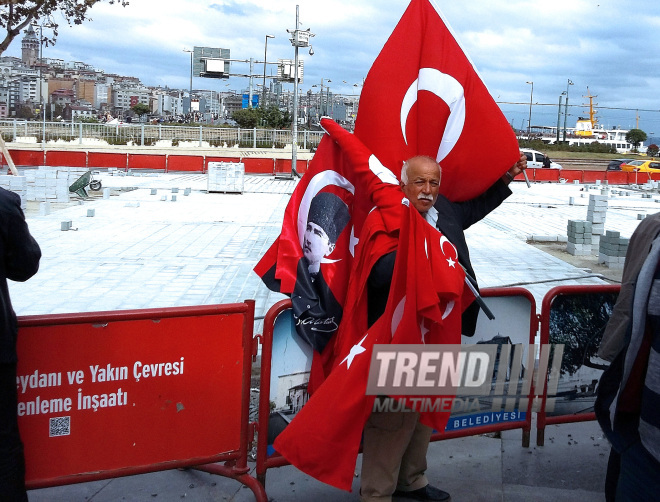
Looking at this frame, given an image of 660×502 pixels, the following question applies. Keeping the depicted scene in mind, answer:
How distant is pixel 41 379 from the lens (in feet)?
11.4

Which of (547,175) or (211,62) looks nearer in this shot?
(547,175)

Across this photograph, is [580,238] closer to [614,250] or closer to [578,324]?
[614,250]

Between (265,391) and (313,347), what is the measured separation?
0.44 meters

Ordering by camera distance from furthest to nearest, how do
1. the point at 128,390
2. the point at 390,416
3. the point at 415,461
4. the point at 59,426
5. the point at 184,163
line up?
the point at 184,163
the point at 415,461
the point at 128,390
the point at 59,426
the point at 390,416

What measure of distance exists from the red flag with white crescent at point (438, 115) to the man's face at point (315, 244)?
1.69 feet

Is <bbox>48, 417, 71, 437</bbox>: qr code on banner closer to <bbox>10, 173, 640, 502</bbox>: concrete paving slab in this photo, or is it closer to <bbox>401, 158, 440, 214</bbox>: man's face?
<bbox>10, 173, 640, 502</bbox>: concrete paving slab

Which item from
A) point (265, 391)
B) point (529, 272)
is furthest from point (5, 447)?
point (529, 272)

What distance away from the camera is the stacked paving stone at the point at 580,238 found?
1336cm

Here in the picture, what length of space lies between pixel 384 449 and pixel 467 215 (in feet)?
4.27

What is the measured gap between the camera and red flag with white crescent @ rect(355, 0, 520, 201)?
383 centimetres

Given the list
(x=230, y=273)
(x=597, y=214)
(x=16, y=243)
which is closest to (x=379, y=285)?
(x=16, y=243)

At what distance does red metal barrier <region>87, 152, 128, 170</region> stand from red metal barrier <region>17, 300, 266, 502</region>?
30.3m

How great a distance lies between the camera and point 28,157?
1303 inches

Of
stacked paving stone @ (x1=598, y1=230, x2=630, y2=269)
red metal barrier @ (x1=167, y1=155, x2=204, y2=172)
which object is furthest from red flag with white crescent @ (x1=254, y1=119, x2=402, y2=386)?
red metal barrier @ (x1=167, y1=155, x2=204, y2=172)
